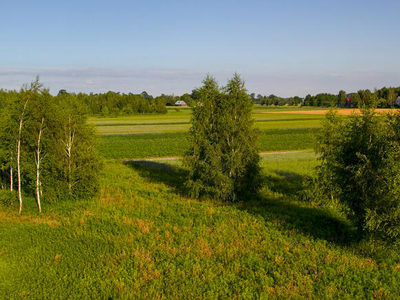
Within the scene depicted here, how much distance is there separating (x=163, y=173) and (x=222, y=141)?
401 inches

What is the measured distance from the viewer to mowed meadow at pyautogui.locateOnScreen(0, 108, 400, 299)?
387 inches

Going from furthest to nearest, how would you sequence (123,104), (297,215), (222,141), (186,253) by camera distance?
1. (123,104)
2. (222,141)
3. (297,215)
4. (186,253)

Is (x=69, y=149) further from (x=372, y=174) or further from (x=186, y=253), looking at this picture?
(x=372, y=174)

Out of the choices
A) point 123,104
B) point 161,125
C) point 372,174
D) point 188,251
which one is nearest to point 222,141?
point 188,251

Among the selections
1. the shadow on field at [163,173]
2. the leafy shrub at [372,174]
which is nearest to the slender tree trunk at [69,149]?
the shadow on field at [163,173]

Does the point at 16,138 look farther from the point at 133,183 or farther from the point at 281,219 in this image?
the point at 281,219

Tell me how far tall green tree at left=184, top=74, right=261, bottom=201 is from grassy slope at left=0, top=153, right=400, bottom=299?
1.46 metres

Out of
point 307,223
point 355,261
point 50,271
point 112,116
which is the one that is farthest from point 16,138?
point 112,116

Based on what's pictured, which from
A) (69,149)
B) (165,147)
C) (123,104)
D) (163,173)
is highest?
(123,104)

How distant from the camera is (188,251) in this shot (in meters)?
12.3

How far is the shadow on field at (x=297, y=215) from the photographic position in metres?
14.3

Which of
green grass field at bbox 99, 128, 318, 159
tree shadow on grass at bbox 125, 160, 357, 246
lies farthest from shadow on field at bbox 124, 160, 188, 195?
green grass field at bbox 99, 128, 318, 159

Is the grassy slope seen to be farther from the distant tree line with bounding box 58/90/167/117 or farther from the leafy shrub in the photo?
the distant tree line with bounding box 58/90/167/117

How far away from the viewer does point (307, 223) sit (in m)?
15.5
